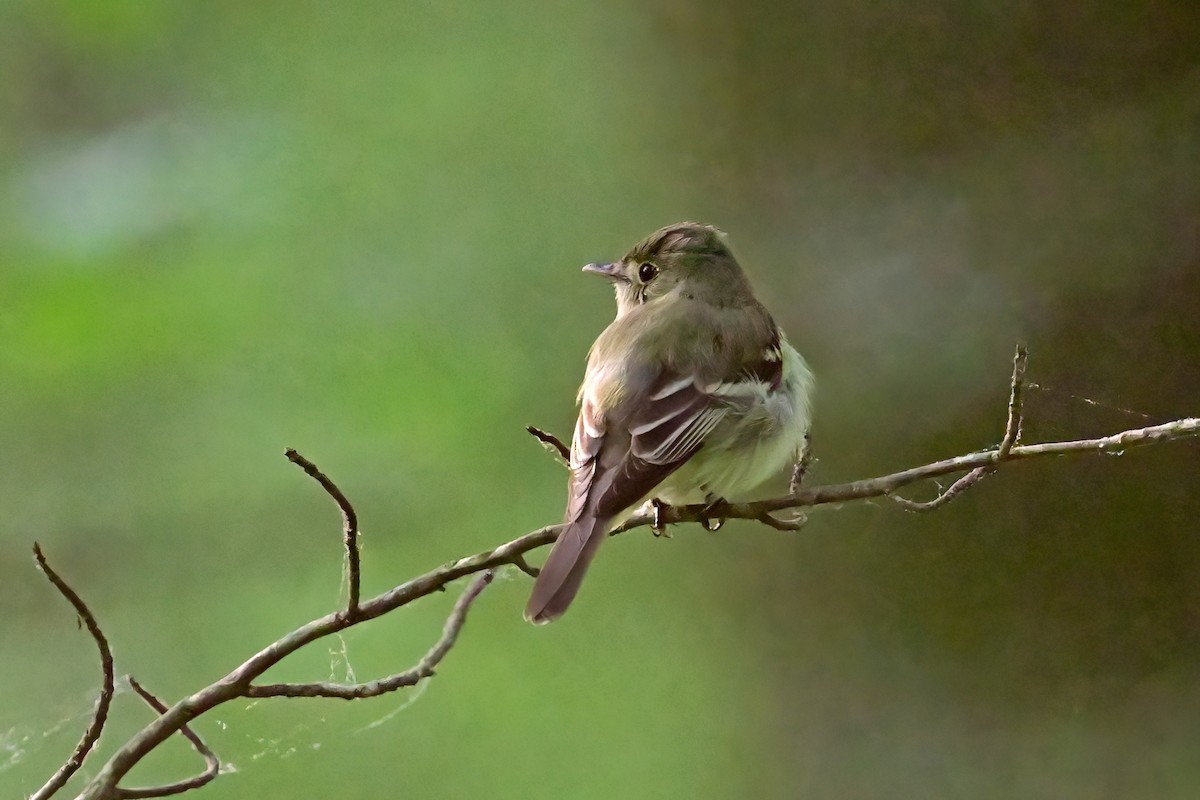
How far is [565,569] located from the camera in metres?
1.22

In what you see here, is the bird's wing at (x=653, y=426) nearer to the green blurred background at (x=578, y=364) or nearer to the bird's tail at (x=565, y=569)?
the bird's tail at (x=565, y=569)

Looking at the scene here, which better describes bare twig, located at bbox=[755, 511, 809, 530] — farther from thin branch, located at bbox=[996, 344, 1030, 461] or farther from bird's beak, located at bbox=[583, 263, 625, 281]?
bird's beak, located at bbox=[583, 263, 625, 281]

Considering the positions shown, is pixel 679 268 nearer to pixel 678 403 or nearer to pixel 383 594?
pixel 678 403

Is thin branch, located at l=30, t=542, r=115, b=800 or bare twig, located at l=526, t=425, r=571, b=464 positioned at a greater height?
bare twig, located at l=526, t=425, r=571, b=464

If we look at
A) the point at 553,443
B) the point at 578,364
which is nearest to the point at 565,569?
the point at 553,443

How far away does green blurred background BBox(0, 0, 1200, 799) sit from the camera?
2.20 metres

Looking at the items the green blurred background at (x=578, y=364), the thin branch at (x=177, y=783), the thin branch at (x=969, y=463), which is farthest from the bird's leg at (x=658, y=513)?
the green blurred background at (x=578, y=364)

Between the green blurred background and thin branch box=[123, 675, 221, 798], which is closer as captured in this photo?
thin branch box=[123, 675, 221, 798]

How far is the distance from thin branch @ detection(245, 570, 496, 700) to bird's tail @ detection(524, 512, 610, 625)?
143 mm

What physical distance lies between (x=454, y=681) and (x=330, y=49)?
64.8 inches

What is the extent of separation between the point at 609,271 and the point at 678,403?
1.86 ft

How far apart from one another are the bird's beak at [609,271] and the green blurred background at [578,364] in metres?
0.58

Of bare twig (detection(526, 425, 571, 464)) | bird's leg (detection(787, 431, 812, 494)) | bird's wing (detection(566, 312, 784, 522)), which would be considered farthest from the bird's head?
bare twig (detection(526, 425, 571, 464))

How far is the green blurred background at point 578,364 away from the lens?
7.21ft
